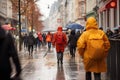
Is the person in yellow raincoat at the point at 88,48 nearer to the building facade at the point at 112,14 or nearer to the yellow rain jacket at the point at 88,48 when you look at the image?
Answer: the yellow rain jacket at the point at 88,48

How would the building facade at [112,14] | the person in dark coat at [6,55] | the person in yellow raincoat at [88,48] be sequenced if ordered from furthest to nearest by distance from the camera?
1. the building facade at [112,14]
2. the person in yellow raincoat at [88,48]
3. the person in dark coat at [6,55]

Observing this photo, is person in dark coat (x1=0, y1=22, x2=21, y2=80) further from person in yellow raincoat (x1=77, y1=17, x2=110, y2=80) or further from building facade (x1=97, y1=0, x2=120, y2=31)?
building facade (x1=97, y1=0, x2=120, y2=31)

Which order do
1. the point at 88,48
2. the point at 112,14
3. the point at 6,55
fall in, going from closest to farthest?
the point at 6,55 → the point at 88,48 → the point at 112,14

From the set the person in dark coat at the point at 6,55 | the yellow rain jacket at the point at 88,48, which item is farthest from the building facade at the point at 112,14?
the person in dark coat at the point at 6,55

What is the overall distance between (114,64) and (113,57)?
35cm

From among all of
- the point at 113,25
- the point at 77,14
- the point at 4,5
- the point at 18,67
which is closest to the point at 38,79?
the point at 18,67

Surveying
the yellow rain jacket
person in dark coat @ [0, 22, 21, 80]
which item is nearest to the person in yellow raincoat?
the yellow rain jacket

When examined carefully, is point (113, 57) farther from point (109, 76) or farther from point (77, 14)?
point (77, 14)

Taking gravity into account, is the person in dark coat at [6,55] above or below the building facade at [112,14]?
below

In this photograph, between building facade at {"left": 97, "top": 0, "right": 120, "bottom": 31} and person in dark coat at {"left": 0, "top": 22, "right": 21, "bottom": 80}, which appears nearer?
person in dark coat at {"left": 0, "top": 22, "right": 21, "bottom": 80}

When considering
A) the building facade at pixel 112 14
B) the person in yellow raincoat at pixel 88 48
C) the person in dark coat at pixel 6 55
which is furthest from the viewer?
the building facade at pixel 112 14

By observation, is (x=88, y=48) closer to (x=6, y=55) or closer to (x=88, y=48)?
(x=88, y=48)

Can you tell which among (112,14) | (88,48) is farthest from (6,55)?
(112,14)

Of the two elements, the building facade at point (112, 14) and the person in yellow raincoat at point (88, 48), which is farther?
the building facade at point (112, 14)
